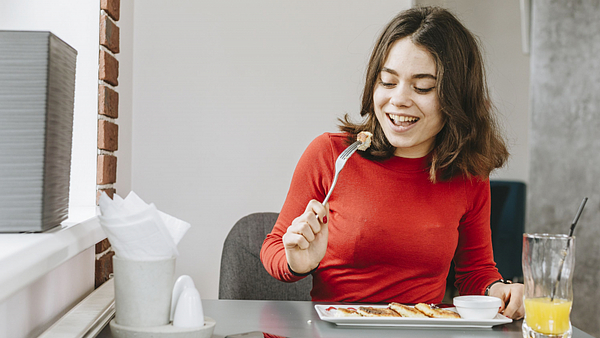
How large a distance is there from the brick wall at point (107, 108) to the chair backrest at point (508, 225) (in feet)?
7.13

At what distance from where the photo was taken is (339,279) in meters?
1.29

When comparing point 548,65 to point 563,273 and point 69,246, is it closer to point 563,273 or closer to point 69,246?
point 563,273

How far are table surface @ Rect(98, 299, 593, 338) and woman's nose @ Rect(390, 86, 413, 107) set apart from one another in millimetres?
523

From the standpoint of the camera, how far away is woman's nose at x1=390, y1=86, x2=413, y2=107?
1.21m

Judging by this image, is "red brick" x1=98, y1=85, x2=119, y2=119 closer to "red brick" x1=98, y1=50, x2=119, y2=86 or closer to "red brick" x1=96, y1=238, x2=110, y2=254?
"red brick" x1=98, y1=50, x2=119, y2=86

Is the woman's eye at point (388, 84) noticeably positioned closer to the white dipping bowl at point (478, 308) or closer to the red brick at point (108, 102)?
the white dipping bowl at point (478, 308)

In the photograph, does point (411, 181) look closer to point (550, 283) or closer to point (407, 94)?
point (407, 94)

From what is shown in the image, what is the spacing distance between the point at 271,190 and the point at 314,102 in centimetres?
36

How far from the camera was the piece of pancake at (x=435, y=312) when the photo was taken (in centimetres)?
89

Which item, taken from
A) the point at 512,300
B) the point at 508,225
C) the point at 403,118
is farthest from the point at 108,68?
the point at 508,225

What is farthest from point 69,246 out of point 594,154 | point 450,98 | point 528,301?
point 594,154

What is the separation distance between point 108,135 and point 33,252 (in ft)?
2.69

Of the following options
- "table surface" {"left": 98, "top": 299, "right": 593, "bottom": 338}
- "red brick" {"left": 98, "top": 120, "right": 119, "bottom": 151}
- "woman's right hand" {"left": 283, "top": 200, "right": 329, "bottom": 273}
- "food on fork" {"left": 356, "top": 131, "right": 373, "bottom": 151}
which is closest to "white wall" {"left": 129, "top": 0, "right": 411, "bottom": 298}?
"red brick" {"left": 98, "top": 120, "right": 119, "bottom": 151}

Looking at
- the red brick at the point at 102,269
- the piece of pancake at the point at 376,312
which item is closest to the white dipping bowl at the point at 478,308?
the piece of pancake at the point at 376,312
